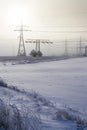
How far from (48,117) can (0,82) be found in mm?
12829

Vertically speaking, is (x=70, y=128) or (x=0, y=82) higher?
(x=70, y=128)

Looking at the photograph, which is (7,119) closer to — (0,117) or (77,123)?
(0,117)

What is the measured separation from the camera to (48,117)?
10516 mm

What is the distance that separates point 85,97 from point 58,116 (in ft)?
17.5

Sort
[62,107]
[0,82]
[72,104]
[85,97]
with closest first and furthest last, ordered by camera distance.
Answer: [62,107] → [72,104] → [85,97] → [0,82]

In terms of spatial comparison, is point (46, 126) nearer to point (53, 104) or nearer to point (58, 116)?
point (58, 116)

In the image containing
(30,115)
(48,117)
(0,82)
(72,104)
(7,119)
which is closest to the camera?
(7,119)

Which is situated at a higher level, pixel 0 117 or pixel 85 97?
pixel 0 117

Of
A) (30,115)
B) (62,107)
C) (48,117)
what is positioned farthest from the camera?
(62,107)

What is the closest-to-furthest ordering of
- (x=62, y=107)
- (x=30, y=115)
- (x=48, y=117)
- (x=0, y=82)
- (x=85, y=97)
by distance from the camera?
(x=30, y=115), (x=48, y=117), (x=62, y=107), (x=85, y=97), (x=0, y=82)

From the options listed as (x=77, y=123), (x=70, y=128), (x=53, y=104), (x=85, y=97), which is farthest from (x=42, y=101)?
(x=70, y=128)

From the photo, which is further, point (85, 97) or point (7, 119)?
point (85, 97)

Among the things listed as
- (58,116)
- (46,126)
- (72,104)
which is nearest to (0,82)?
(72,104)

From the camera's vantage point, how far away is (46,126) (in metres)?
8.83
